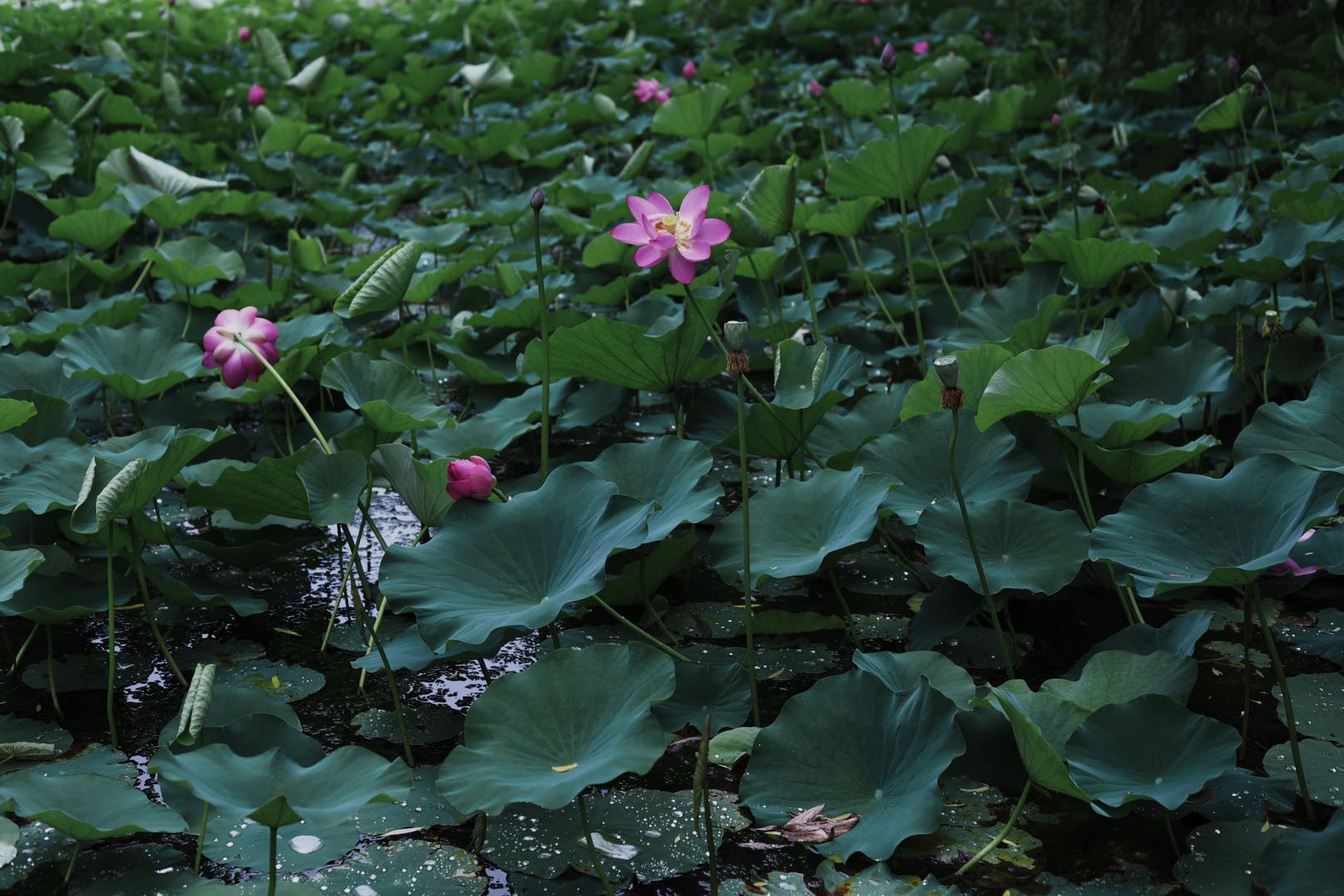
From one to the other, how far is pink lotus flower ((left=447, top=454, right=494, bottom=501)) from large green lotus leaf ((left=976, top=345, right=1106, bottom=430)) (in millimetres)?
614

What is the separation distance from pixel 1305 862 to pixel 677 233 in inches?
37.9

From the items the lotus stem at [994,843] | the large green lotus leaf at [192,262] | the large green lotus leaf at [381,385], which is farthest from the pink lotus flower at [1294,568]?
the large green lotus leaf at [192,262]

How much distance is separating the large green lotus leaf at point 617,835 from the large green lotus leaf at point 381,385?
0.65 metres

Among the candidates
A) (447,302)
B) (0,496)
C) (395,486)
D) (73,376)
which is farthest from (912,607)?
(447,302)

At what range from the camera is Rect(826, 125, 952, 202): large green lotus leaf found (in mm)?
2012

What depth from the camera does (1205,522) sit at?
1.23m

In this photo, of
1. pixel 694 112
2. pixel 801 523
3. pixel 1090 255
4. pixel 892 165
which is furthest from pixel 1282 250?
pixel 694 112

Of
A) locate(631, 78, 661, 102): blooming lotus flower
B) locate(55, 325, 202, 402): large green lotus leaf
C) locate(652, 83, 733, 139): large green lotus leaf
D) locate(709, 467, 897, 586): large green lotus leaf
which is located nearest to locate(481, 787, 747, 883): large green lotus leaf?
locate(709, 467, 897, 586): large green lotus leaf

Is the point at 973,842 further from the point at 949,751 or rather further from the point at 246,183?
the point at 246,183

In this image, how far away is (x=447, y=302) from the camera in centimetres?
286

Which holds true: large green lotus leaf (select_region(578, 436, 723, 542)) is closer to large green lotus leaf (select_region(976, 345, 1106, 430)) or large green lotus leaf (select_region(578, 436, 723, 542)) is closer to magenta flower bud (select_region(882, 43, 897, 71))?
large green lotus leaf (select_region(976, 345, 1106, 430))

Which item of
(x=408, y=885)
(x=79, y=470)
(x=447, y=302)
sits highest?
(x=79, y=470)

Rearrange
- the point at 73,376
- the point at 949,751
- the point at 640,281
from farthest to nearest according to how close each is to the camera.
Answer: the point at 640,281 < the point at 73,376 < the point at 949,751

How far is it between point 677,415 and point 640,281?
103 cm
